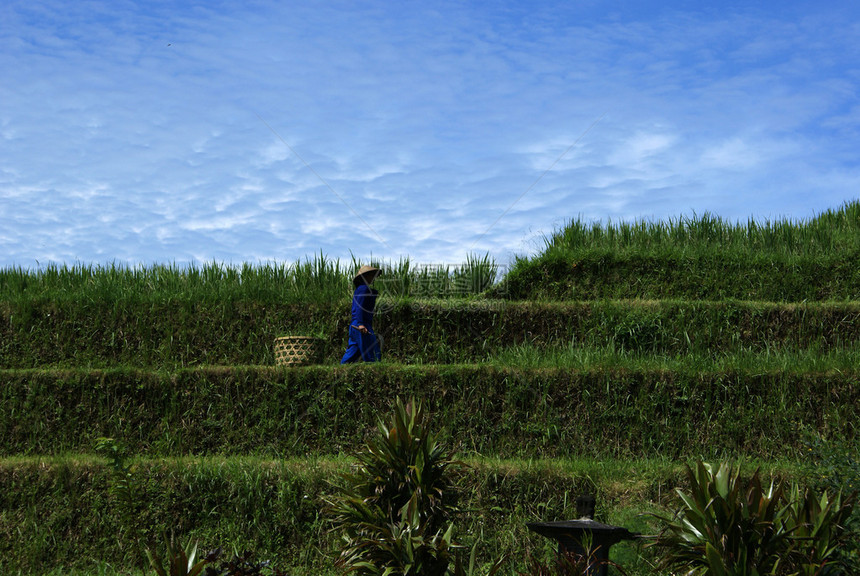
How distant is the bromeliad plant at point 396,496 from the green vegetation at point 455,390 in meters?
0.25

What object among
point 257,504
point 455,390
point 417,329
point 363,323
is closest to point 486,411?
point 455,390

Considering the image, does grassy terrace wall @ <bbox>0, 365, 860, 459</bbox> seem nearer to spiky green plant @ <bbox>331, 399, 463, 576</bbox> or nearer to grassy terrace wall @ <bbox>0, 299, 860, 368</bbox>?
grassy terrace wall @ <bbox>0, 299, 860, 368</bbox>

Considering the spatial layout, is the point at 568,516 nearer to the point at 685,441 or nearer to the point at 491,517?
the point at 491,517

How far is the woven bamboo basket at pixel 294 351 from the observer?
31.6 feet

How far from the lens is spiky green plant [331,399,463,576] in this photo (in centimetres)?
480

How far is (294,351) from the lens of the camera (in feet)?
31.6

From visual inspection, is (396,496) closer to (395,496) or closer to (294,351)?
(395,496)

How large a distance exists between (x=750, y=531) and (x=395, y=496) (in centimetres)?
246

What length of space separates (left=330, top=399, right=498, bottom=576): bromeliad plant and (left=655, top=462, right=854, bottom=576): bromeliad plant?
172 centimetres

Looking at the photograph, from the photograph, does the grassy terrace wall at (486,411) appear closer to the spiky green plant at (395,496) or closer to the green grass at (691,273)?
the spiky green plant at (395,496)

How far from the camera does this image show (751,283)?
38.4 feet

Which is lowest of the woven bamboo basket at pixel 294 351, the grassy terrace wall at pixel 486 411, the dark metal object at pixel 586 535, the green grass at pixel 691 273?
the dark metal object at pixel 586 535

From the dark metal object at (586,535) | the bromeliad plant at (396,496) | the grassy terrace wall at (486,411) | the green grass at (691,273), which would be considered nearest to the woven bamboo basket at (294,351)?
the grassy terrace wall at (486,411)

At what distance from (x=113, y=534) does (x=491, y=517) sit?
4.07 metres
